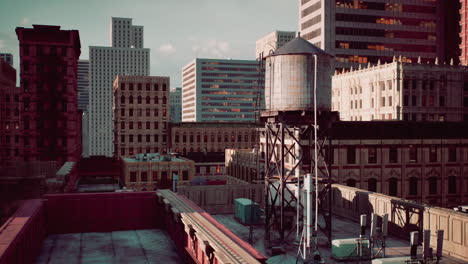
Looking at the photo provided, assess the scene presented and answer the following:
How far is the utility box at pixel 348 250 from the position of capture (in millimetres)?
26172

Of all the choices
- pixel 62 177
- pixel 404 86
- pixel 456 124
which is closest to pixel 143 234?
pixel 62 177

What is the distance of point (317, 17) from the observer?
370 feet

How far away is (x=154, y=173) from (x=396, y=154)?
127 feet

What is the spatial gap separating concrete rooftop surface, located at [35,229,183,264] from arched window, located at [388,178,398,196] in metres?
40.3

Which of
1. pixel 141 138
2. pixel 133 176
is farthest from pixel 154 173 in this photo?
pixel 141 138

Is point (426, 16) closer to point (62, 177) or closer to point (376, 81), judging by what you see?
point (376, 81)

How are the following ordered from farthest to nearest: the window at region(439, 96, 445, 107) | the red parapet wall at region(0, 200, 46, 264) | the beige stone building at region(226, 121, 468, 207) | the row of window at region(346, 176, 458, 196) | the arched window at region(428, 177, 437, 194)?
the window at region(439, 96, 445, 107) < the arched window at region(428, 177, 437, 194) < the row of window at region(346, 176, 458, 196) < the beige stone building at region(226, 121, 468, 207) < the red parapet wall at region(0, 200, 46, 264)

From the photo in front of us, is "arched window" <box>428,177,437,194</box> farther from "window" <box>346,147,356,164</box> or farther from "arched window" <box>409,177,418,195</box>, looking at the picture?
"window" <box>346,147,356,164</box>

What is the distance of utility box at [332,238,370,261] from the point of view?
2617cm

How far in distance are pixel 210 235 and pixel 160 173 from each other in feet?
199

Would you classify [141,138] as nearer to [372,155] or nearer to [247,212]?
[372,155]

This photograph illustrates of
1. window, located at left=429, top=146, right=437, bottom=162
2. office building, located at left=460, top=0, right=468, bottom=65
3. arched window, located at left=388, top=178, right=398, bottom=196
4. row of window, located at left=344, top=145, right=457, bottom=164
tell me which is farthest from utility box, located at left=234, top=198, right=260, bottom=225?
office building, located at left=460, top=0, right=468, bottom=65

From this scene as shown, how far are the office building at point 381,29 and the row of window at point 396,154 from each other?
56.2 m

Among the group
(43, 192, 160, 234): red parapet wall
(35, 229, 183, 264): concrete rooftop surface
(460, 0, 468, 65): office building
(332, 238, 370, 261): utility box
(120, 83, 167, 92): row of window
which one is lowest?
(332, 238, 370, 261): utility box
